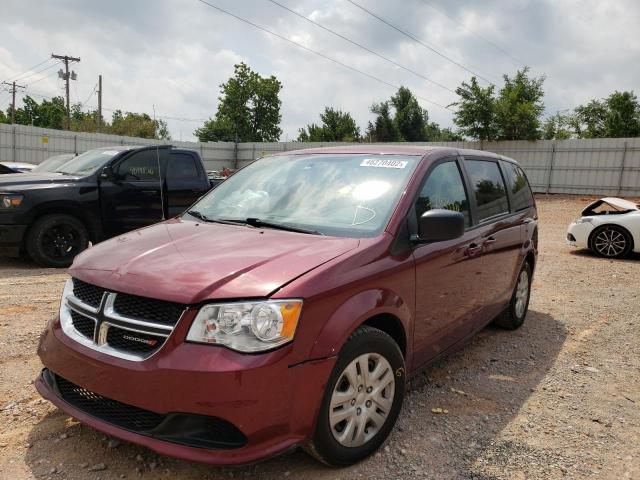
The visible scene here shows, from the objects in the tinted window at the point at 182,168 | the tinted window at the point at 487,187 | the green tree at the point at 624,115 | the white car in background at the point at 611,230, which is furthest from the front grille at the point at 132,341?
the green tree at the point at 624,115

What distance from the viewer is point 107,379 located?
7.72 feet

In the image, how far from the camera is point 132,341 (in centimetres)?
236

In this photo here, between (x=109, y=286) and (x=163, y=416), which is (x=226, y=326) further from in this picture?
(x=109, y=286)

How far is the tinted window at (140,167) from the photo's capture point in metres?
7.81

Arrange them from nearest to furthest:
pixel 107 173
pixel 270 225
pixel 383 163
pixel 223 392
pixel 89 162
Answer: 1. pixel 223 392
2. pixel 270 225
3. pixel 383 163
4. pixel 107 173
5. pixel 89 162

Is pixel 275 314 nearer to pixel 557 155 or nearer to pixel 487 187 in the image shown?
pixel 487 187

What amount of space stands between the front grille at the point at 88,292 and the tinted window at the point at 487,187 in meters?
2.79

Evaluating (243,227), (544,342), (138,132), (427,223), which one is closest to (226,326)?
(243,227)

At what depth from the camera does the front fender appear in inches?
94.3

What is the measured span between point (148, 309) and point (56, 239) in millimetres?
5637

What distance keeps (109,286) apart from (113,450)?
944mm

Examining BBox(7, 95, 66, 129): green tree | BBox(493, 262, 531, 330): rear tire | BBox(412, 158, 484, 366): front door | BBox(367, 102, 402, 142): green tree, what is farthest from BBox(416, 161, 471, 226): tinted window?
BBox(7, 95, 66, 129): green tree

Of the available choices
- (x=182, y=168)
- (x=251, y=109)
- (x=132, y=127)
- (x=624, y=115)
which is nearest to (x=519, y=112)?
(x=624, y=115)

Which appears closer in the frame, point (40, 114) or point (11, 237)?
point (11, 237)
